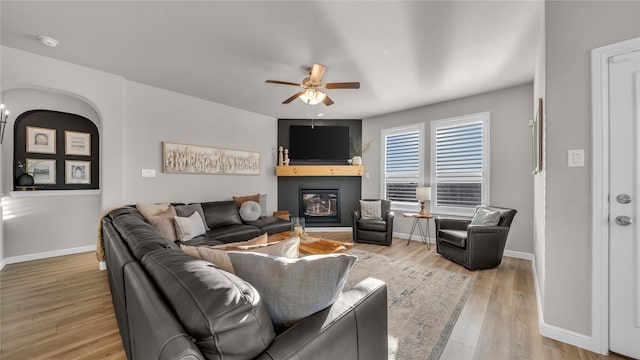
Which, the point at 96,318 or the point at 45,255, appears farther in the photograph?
the point at 45,255

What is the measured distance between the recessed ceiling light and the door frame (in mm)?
4673

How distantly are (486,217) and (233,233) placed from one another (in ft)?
11.6

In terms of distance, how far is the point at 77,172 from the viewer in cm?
392

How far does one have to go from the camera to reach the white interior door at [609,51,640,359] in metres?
1.58

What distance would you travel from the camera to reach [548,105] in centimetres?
189

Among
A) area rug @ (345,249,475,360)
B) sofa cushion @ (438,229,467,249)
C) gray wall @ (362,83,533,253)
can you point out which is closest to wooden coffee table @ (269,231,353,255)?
area rug @ (345,249,475,360)

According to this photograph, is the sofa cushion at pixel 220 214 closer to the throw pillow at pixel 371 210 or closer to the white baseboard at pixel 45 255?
the white baseboard at pixel 45 255

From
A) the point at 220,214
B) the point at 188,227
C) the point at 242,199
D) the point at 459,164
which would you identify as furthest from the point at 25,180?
the point at 459,164

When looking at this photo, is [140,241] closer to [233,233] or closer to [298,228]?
[298,228]

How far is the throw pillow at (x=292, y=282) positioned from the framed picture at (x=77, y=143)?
462 centimetres

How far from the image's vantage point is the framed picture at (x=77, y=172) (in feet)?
12.6

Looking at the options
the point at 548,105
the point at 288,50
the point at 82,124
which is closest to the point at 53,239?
the point at 82,124

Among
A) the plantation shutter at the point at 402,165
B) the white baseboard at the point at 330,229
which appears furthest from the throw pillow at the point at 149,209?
the plantation shutter at the point at 402,165

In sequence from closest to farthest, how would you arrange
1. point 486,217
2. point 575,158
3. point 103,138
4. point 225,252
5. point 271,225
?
point 225,252, point 575,158, point 103,138, point 486,217, point 271,225
